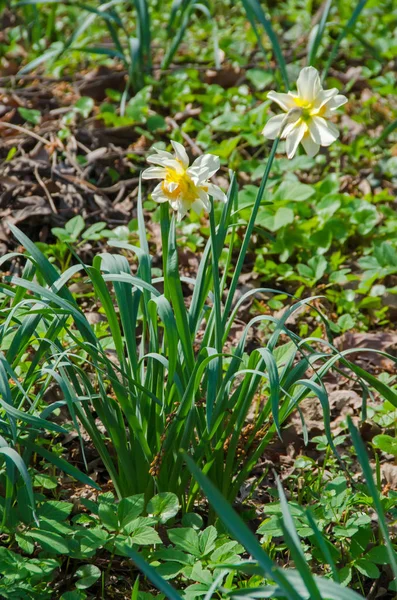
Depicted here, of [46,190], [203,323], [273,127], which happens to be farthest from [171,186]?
[46,190]

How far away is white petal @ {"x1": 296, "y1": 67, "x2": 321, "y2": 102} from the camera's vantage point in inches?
55.6

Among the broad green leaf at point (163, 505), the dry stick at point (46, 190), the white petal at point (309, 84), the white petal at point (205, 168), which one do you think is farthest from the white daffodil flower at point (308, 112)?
the dry stick at point (46, 190)

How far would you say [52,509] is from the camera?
1.51 meters

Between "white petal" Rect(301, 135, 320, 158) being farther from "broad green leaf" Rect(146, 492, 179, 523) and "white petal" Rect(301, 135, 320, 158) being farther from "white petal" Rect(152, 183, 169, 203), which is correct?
"broad green leaf" Rect(146, 492, 179, 523)

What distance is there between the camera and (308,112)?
4.69 feet

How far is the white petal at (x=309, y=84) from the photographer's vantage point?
1.41 metres

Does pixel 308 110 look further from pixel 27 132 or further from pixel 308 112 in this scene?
pixel 27 132

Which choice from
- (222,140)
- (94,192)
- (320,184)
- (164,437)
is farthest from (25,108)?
(164,437)

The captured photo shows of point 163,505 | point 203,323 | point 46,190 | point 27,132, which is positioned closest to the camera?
point 163,505

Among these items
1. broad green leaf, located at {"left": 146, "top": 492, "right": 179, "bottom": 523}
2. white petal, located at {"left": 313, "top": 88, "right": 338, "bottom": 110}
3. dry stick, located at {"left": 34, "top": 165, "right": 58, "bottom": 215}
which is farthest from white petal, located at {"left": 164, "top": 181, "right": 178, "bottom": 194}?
dry stick, located at {"left": 34, "top": 165, "right": 58, "bottom": 215}

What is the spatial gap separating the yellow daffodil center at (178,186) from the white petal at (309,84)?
0.28 metres

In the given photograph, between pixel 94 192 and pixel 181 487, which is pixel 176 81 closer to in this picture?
pixel 94 192

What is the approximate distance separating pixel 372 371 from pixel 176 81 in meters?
1.83

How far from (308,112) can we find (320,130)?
1.7 inches
